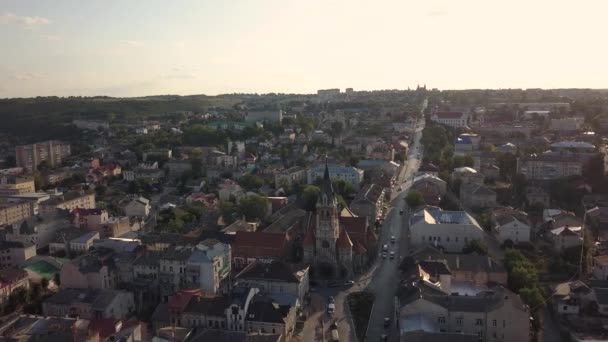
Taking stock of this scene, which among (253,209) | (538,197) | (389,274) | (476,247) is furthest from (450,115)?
(389,274)

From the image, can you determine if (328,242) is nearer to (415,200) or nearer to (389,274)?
(389,274)

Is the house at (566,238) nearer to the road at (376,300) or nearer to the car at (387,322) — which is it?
the road at (376,300)

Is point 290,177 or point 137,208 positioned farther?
point 290,177

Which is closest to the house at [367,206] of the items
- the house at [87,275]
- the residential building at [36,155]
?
the house at [87,275]

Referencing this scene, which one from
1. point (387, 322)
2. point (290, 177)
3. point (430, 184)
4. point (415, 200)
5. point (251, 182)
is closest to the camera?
point (387, 322)

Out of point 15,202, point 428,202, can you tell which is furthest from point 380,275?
point 15,202
